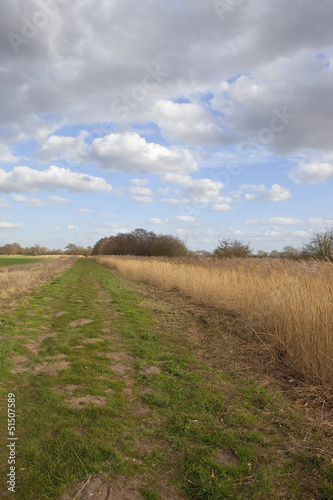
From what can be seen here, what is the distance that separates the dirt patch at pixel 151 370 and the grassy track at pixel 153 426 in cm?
5

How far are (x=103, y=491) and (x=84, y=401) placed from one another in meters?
1.59

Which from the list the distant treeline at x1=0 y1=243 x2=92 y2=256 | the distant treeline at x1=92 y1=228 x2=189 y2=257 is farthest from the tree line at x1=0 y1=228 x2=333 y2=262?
the distant treeline at x1=0 y1=243 x2=92 y2=256

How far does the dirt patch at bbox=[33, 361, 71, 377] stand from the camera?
194 inches

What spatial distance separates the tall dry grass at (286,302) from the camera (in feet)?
15.0

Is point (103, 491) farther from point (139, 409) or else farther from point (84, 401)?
point (84, 401)

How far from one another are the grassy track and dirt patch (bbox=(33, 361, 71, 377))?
2 centimetres

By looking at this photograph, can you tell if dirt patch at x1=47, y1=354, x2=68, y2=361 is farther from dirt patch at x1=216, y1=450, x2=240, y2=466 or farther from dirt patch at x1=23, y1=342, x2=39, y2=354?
dirt patch at x1=216, y1=450, x2=240, y2=466

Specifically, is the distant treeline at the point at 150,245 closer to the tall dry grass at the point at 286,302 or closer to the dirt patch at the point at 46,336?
the tall dry grass at the point at 286,302

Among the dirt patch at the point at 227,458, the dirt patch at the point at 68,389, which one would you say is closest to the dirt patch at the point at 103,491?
the dirt patch at the point at 227,458

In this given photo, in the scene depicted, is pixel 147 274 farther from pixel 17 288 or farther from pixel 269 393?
pixel 269 393

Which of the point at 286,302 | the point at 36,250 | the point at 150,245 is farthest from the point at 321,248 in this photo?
the point at 36,250

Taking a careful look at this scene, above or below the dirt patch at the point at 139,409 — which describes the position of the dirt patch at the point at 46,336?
below

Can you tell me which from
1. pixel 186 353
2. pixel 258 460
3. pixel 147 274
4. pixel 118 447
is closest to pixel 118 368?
pixel 186 353

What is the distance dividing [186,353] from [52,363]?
94.4 inches
